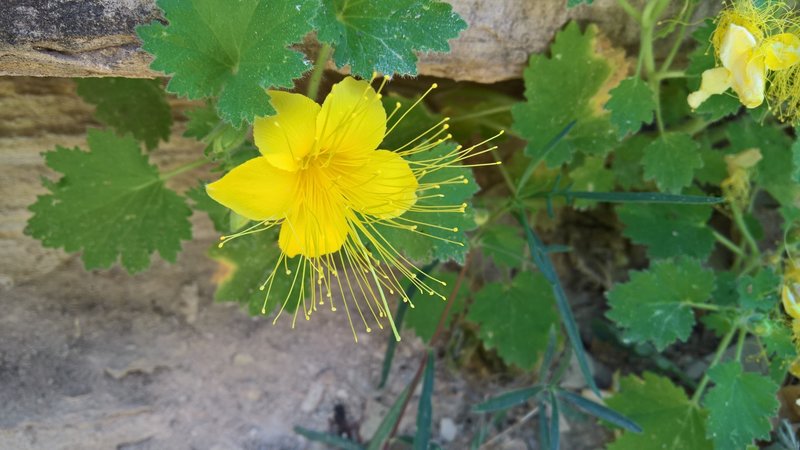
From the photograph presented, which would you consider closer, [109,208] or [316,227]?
[316,227]

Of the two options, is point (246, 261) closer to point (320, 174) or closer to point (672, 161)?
point (320, 174)

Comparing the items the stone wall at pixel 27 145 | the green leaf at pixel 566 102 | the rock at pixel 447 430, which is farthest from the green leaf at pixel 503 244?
the stone wall at pixel 27 145

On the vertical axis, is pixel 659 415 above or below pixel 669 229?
below

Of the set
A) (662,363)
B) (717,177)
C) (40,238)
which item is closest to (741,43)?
(717,177)

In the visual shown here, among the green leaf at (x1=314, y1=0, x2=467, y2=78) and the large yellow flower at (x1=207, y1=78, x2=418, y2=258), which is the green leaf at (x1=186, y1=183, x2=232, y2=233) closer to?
the large yellow flower at (x1=207, y1=78, x2=418, y2=258)

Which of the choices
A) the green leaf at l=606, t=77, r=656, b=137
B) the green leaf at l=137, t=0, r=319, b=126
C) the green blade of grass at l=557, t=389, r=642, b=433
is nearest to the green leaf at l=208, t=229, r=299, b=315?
the green leaf at l=137, t=0, r=319, b=126

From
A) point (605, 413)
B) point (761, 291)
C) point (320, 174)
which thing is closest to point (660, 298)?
point (761, 291)
